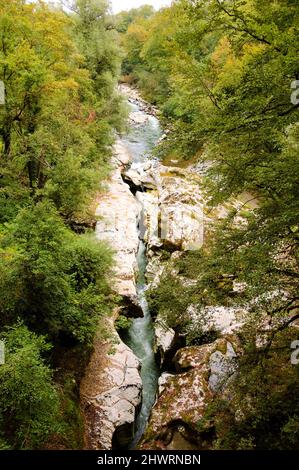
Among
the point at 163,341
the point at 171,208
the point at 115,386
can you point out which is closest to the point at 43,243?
the point at 115,386

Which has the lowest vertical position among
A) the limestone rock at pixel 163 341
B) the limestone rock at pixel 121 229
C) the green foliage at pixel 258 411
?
the green foliage at pixel 258 411

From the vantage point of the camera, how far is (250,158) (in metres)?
6.90

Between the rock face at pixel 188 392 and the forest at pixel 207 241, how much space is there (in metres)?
0.30

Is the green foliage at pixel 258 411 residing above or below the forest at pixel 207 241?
below

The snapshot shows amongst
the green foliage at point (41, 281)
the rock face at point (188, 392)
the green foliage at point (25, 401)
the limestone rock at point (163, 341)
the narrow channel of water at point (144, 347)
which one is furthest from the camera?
the limestone rock at point (163, 341)

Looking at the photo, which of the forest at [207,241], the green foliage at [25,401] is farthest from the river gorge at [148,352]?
the green foliage at [25,401]

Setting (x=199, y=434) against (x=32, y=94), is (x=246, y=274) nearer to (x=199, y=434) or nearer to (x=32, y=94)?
(x=199, y=434)

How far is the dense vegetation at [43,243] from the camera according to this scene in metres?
7.01

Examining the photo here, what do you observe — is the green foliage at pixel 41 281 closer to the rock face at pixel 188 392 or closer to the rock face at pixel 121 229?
the rock face at pixel 188 392

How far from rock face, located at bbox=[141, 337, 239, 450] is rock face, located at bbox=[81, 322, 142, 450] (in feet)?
2.60

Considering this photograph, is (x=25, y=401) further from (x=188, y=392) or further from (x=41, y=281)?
(x=188, y=392)

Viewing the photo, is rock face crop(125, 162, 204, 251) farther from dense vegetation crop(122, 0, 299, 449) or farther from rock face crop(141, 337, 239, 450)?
dense vegetation crop(122, 0, 299, 449)

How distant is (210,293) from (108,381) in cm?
467

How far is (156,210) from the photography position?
64.0 feet
